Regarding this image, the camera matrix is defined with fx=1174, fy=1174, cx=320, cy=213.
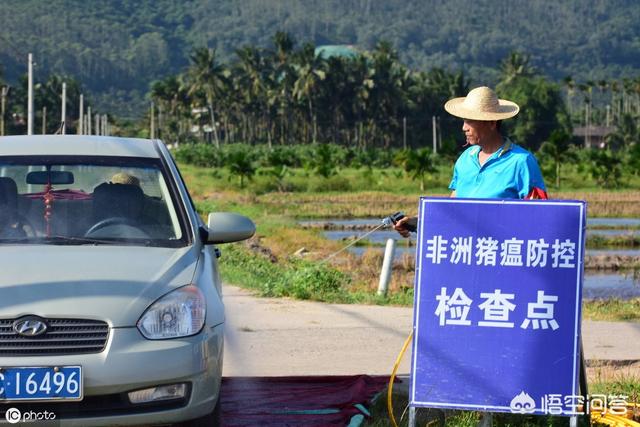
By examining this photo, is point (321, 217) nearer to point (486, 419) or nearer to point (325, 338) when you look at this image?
point (325, 338)

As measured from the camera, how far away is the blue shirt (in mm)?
6652

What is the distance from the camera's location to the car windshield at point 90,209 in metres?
6.80

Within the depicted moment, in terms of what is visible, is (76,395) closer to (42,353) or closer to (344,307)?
(42,353)

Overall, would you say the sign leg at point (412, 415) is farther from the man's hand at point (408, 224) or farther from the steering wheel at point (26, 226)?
the steering wheel at point (26, 226)

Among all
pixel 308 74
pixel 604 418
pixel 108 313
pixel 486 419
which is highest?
pixel 108 313

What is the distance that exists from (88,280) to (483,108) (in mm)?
2512

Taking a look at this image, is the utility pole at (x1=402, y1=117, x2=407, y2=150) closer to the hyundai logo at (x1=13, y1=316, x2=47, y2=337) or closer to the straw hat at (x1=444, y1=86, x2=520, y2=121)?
the straw hat at (x1=444, y1=86, x2=520, y2=121)

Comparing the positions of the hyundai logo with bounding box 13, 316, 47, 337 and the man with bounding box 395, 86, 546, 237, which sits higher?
the man with bounding box 395, 86, 546, 237

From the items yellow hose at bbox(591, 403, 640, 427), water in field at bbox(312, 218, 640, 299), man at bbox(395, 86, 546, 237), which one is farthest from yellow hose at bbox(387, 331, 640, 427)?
water in field at bbox(312, 218, 640, 299)

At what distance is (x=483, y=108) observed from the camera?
688 centimetres

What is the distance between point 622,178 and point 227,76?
67174 mm

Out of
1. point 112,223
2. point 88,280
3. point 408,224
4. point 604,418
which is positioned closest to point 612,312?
point 604,418

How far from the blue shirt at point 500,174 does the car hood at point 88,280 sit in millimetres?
1690

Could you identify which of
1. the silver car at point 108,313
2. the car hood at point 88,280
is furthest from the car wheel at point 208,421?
the car hood at point 88,280
